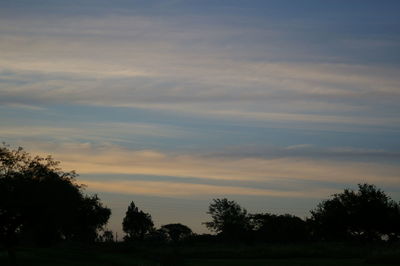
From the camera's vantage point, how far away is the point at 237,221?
165 m

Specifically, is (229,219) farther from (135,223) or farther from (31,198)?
(31,198)

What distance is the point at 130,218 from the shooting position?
179 m

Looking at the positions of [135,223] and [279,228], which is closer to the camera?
[279,228]

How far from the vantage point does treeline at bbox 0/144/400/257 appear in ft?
181

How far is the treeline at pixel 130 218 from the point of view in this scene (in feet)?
181

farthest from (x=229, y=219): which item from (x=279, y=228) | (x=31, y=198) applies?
(x=31, y=198)

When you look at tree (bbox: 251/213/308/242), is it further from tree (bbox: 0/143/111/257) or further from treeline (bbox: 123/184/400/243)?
tree (bbox: 0/143/111/257)

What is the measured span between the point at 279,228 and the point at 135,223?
43699 millimetres

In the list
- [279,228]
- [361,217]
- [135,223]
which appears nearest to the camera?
[361,217]

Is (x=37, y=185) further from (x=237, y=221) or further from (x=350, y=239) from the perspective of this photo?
(x=237, y=221)

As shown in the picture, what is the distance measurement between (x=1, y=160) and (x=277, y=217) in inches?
4503

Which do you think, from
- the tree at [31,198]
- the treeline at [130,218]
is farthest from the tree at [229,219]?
the tree at [31,198]

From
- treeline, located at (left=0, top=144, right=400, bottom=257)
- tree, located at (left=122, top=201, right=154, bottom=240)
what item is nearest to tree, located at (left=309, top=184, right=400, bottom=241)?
treeline, located at (left=0, top=144, right=400, bottom=257)

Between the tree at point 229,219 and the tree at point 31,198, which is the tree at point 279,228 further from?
the tree at point 31,198
